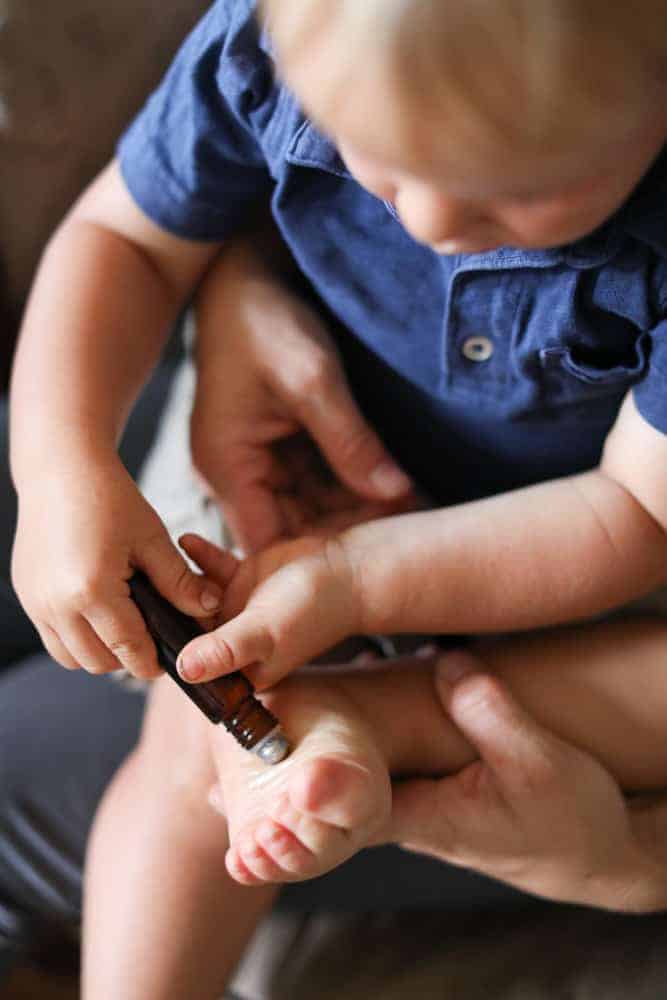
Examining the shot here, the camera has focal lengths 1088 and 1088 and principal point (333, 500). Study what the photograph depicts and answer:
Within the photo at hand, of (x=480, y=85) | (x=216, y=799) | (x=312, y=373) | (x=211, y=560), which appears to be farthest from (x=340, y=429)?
(x=480, y=85)

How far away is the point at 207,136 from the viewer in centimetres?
68

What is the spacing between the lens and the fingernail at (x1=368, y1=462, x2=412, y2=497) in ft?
2.48

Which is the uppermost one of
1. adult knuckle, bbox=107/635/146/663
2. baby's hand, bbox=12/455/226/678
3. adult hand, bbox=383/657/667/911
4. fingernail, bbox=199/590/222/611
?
baby's hand, bbox=12/455/226/678

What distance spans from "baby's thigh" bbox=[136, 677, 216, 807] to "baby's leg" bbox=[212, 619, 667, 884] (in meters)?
0.07

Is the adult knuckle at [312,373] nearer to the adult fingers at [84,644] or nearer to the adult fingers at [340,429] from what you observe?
the adult fingers at [340,429]

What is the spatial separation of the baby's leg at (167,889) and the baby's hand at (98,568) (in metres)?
0.10

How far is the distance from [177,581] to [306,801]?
5.9 inches

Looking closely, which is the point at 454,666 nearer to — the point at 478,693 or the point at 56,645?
the point at 478,693

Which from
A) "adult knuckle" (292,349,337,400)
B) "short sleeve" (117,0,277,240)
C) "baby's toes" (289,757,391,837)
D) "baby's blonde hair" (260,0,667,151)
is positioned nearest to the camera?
"baby's blonde hair" (260,0,667,151)

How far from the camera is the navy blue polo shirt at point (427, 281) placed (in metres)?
0.60

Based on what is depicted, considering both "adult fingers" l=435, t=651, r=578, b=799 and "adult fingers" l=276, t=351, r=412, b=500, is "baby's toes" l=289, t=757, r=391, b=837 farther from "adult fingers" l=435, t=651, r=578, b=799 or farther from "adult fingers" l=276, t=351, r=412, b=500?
"adult fingers" l=276, t=351, r=412, b=500

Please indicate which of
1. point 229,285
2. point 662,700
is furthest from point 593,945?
point 229,285

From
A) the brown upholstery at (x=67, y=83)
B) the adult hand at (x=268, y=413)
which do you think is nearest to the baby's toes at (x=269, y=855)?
the adult hand at (x=268, y=413)

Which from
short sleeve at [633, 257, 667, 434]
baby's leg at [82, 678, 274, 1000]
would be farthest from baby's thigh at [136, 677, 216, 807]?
short sleeve at [633, 257, 667, 434]
